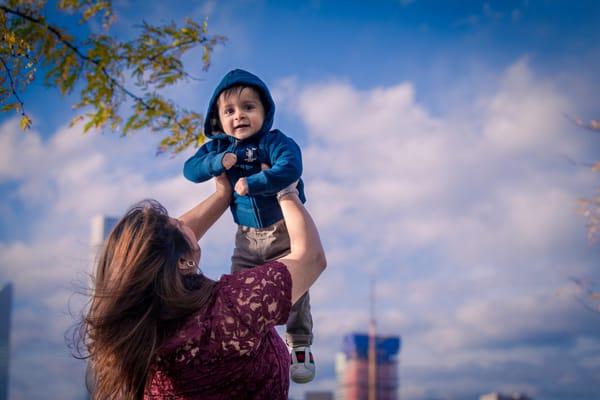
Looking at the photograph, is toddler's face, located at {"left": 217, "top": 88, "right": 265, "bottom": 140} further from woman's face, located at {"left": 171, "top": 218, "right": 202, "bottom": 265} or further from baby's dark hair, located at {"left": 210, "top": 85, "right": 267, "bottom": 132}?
woman's face, located at {"left": 171, "top": 218, "right": 202, "bottom": 265}

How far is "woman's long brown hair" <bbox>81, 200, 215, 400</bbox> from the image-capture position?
2.67 metres

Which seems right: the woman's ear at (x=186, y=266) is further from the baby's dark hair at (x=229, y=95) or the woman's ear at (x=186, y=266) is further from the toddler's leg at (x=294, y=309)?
the baby's dark hair at (x=229, y=95)

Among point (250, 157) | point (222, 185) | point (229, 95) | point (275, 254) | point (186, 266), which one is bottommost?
Answer: point (186, 266)

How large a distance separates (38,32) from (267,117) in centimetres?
194

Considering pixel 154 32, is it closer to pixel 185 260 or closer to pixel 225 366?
pixel 185 260

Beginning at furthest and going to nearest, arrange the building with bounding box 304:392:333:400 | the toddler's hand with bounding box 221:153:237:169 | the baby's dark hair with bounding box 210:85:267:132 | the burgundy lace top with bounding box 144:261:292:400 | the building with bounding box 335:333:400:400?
1. the building with bounding box 335:333:400:400
2. the building with bounding box 304:392:333:400
3. the baby's dark hair with bounding box 210:85:267:132
4. the toddler's hand with bounding box 221:153:237:169
5. the burgundy lace top with bounding box 144:261:292:400

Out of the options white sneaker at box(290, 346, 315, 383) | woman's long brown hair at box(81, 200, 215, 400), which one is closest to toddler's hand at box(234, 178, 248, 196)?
woman's long brown hair at box(81, 200, 215, 400)

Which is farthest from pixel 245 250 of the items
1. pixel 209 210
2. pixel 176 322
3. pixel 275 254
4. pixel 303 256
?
pixel 176 322

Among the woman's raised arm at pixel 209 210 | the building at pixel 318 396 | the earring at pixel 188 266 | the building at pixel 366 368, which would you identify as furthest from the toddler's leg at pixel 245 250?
the building at pixel 366 368

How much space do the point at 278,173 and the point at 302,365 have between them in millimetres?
1147

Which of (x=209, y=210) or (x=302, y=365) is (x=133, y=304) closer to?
(x=209, y=210)

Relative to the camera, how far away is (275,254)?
372 centimetres

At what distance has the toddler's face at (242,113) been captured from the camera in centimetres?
367

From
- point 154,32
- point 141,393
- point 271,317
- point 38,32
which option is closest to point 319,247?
point 271,317
